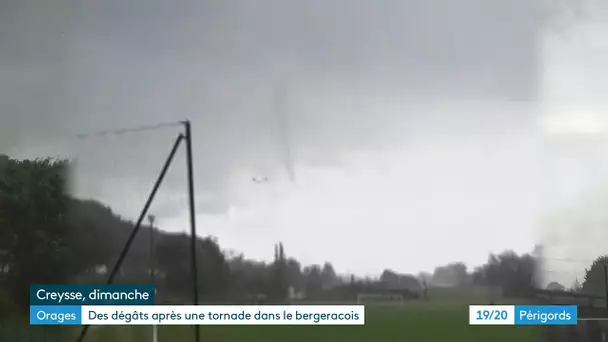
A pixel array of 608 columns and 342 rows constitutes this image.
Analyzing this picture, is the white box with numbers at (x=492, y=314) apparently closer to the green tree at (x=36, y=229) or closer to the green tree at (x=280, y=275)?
the green tree at (x=280, y=275)

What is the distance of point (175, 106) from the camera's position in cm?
166

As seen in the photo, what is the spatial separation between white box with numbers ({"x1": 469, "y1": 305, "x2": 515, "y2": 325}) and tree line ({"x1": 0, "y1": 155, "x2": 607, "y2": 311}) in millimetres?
62

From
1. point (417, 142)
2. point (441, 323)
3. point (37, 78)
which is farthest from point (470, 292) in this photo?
point (37, 78)

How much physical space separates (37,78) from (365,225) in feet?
3.45

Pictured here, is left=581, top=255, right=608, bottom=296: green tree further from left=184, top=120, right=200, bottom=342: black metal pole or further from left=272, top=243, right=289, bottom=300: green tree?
left=184, top=120, right=200, bottom=342: black metal pole

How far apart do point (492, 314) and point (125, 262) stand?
1.04 meters

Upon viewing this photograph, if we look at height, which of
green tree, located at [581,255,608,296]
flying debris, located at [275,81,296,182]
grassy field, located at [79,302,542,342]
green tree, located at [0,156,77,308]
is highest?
flying debris, located at [275,81,296,182]

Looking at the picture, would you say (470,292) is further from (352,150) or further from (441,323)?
(352,150)

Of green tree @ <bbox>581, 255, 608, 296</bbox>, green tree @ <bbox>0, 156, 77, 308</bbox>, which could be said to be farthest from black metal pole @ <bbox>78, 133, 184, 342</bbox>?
green tree @ <bbox>581, 255, 608, 296</bbox>

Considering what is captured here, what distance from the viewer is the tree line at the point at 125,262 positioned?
→ 5.25ft

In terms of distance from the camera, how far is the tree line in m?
1.60

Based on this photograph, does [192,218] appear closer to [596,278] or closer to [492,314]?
[492,314]

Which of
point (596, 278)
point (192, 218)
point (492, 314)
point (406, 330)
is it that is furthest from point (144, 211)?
point (596, 278)

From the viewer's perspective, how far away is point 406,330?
1.61 meters
